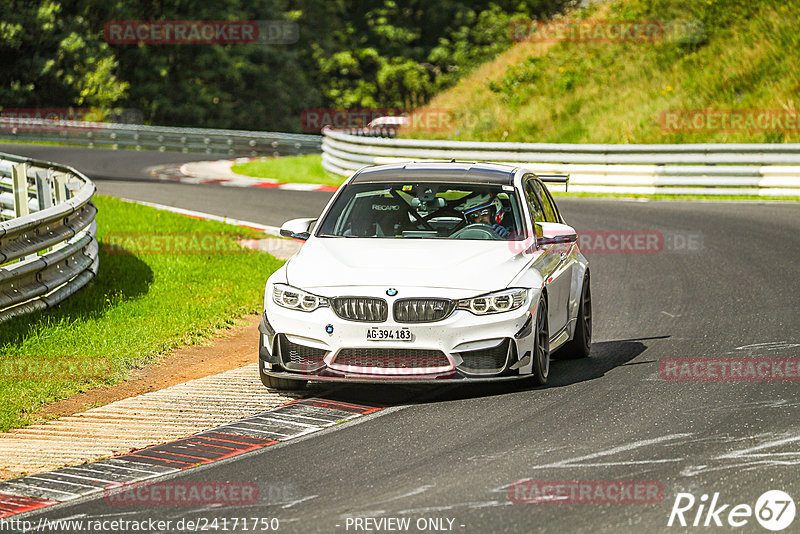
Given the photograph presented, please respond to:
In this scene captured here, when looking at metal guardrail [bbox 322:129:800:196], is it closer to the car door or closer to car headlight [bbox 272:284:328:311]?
the car door

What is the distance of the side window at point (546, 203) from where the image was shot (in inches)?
400

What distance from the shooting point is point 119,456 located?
697cm

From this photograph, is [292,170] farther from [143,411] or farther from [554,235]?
[143,411]

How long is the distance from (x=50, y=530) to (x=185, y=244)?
10501 millimetres

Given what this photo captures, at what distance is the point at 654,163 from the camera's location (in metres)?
24.5

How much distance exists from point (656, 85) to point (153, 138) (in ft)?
65.0

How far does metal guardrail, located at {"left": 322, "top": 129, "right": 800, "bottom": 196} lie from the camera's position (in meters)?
23.2

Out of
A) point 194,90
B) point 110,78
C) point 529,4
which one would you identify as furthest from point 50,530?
point 529,4

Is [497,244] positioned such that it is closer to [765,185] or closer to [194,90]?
[765,185]

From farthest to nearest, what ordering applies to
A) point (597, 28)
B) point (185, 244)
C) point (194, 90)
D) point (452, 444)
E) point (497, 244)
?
point (194, 90), point (597, 28), point (185, 244), point (497, 244), point (452, 444)

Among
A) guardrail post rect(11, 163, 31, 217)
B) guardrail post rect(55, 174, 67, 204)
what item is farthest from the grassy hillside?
guardrail post rect(11, 163, 31, 217)

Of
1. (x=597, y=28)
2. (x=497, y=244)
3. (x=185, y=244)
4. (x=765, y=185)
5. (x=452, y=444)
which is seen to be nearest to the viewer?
(x=452, y=444)

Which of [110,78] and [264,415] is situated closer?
[264,415]

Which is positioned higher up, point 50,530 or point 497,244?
point 497,244
